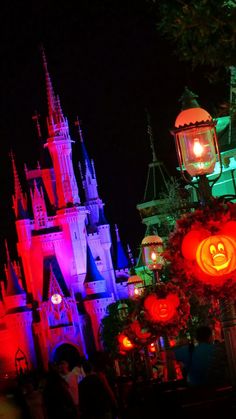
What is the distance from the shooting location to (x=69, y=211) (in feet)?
298

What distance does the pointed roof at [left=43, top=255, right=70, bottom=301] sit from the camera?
89562 millimetres

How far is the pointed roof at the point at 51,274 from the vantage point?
294 ft

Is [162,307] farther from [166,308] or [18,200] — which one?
[18,200]

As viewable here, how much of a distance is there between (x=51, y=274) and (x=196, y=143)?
7801cm

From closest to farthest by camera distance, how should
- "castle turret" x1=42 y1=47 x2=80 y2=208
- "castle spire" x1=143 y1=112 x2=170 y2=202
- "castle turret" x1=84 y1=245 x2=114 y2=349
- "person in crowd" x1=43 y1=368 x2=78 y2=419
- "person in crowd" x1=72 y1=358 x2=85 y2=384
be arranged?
1. "person in crowd" x1=43 y1=368 x2=78 y2=419
2. "person in crowd" x1=72 y1=358 x2=85 y2=384
3. "castle spire" x1=143 y1=112 x2=170 y2=202
4. "castle turret" x1=84 y1=245 x2=114 y2=349
5. "castle turret" x1=42 y1=47 x2=80 y2=208

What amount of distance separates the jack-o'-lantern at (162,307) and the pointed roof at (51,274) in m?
70.8

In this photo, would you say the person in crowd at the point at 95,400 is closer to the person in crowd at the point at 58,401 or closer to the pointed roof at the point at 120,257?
the person in crowd at the point at 58,401

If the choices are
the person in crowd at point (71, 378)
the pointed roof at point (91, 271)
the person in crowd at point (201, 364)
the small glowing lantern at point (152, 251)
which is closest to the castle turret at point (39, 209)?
the pointed roof at point (91, 271)

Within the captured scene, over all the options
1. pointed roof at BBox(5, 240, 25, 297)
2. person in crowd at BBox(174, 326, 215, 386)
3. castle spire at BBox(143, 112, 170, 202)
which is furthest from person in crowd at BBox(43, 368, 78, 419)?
pointed roof at BBox(5, 240, 25, 297)

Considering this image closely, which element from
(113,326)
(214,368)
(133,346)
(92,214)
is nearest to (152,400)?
(214,368)

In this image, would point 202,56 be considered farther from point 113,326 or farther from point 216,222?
point 113,326

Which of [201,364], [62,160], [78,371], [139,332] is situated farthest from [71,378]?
[62,160]

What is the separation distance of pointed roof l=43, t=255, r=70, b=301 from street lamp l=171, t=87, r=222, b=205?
77.8 metres

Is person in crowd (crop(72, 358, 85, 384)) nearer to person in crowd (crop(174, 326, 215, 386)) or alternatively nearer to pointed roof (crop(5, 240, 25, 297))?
person in crowd (crop(174, 326, 215, 386))
